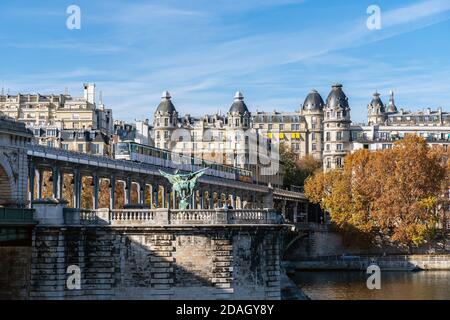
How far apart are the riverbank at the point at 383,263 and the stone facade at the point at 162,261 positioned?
54147mm

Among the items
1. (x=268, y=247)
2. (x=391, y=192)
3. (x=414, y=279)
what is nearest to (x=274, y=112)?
(x=391, y=192)

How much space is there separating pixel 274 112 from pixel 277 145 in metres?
15.5

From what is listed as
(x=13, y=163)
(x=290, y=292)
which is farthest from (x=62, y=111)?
(x=13, y=163)

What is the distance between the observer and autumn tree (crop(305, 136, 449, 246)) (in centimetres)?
10731

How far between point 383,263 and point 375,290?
1051 inches

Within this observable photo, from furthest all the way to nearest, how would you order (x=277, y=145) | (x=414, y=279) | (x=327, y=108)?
(x=277, y=145)
(x=327, y=108)
(x=414, y=279)

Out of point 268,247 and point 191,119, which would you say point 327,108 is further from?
point 268,247

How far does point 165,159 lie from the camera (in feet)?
348

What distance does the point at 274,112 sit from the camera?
183 metres

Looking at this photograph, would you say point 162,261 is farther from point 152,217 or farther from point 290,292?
point 290,292

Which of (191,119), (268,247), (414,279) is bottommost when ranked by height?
(414,279)

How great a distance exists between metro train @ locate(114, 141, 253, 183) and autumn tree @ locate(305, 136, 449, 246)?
549 inches

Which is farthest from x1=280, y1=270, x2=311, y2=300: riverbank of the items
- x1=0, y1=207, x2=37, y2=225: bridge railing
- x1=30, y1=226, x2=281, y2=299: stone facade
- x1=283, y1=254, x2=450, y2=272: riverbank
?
x1=283, y1=254, x2=450, y2=272: riverbank

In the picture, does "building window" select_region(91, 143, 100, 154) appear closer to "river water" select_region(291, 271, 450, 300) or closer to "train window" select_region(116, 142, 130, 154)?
"train window" select_region(116, 142, 130, 154)
